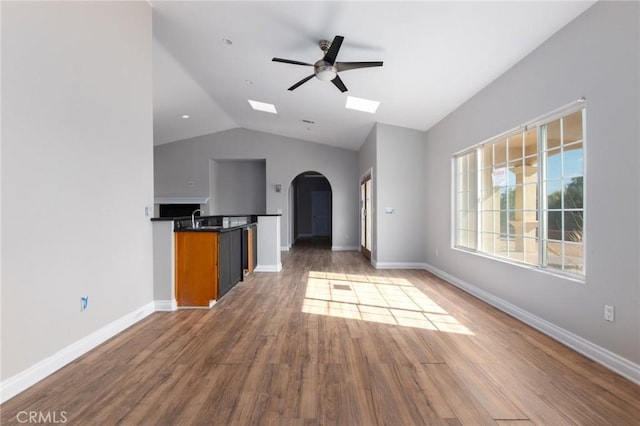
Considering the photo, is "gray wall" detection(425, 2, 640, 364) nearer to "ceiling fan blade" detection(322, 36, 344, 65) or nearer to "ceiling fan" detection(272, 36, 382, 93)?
"ceiling fan" detection(272, 36, 382, 93)

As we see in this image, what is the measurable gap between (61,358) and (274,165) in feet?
23.4

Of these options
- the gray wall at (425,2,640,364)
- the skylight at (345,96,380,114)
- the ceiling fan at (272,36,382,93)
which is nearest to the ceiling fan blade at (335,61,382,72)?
the ceiling fan at (272,36,382,93)

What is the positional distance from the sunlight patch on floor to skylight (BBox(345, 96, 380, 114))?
2.87m

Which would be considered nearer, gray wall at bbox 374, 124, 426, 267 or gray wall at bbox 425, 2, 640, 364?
gray wall at bbox 425, 2, 640, 364

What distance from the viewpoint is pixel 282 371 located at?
2.11 m

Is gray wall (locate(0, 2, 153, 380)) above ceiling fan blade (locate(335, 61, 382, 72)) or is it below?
below

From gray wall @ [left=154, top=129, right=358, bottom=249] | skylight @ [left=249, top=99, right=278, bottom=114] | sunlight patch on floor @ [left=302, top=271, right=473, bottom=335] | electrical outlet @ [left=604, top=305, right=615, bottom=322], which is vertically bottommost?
sunlight patch on floor @ [left=302, top=271, right=473, bottom=335]

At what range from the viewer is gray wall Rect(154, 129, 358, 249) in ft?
29.0

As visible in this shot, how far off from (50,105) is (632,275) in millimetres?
3958

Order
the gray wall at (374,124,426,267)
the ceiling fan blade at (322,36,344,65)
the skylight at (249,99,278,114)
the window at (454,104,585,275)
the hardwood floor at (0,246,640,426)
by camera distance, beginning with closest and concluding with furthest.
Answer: the hardwood floor at (0,246,640,426)
the window at (454,104,585,275)
the ceiling fan blade at (322,36,344,65)
the gray wall at (374,124,426,267)
the skylight at (249,99,278,114)

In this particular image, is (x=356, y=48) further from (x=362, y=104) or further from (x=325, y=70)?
(x=362, y=104)

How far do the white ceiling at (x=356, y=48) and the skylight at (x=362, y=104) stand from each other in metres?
0.14

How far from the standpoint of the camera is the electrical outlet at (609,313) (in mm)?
2148

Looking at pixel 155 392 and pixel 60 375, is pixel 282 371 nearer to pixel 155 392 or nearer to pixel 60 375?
pixel 155 392
